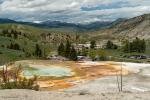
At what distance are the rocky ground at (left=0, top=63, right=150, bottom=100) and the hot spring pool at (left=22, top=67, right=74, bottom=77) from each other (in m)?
8.44

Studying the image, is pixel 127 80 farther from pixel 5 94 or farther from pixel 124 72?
pixel 5 94

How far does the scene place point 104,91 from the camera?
131 ft

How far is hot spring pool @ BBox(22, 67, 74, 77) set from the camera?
187 feet

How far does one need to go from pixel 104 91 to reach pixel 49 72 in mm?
20528

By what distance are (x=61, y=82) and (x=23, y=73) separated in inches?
339

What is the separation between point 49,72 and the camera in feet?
194

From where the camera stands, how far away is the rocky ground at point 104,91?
24828 mm

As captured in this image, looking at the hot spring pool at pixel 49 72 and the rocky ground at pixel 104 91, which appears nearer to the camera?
the rocky ground at pixel 104 91

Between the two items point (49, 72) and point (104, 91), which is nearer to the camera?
point (104, 91)

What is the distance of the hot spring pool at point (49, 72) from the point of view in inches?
2241

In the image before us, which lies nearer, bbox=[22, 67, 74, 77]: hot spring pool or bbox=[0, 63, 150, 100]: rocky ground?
bbox=[0, 63, 150, 100]: rocky ground

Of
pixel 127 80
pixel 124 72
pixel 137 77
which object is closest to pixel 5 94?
pixel 127 80

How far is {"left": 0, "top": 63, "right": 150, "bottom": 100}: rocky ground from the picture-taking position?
81.5ft

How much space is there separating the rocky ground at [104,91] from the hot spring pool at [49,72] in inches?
332
